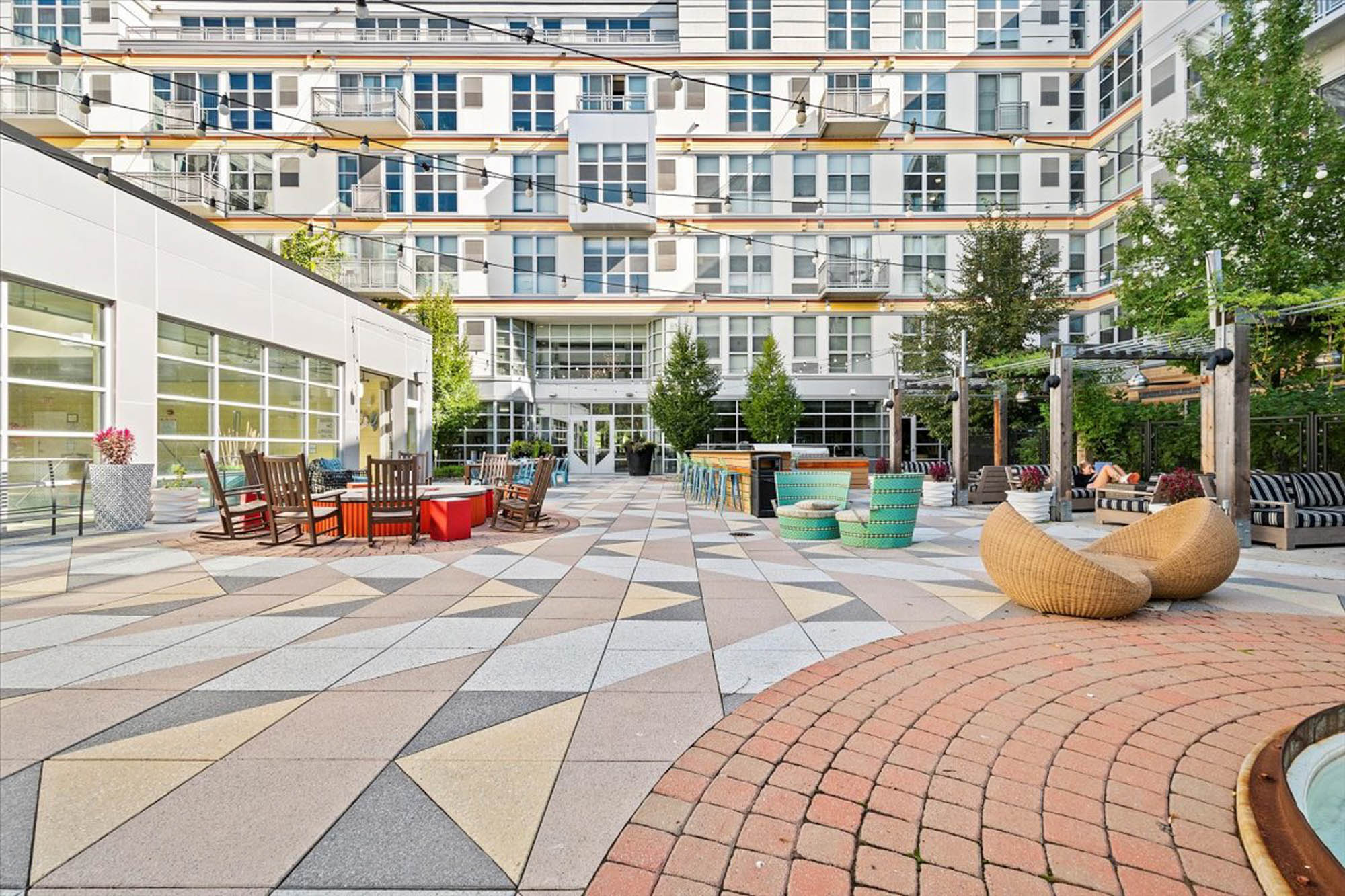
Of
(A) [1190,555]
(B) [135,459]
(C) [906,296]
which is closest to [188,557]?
(B) [135,459]

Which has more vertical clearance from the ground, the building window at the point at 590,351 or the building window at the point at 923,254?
the building window at the point at 923,254

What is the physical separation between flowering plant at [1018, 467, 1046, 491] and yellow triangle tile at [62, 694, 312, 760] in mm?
12613

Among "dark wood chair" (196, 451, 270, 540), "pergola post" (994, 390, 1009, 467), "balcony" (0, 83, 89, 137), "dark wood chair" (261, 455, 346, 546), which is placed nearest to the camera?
"dark wood chair" (261, 455, 346, 546)

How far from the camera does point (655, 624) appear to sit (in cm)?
488

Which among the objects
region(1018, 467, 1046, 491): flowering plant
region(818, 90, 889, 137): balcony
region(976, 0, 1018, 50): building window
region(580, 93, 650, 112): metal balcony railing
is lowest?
region(1018, 467, 1046, 491): flowering plant

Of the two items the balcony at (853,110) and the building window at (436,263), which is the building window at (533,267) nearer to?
the building window at (436,263)

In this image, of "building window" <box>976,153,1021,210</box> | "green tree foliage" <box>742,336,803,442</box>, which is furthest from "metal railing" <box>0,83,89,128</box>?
"building window" <box>976,153,1021,210</box>

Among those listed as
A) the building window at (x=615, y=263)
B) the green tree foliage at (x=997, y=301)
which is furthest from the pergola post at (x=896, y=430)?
the building window at (x=615, y=263)

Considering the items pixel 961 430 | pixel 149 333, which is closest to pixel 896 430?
pixel 961 430

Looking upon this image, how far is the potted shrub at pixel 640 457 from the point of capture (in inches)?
1138

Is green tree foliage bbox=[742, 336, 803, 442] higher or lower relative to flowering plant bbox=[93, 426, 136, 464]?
higher

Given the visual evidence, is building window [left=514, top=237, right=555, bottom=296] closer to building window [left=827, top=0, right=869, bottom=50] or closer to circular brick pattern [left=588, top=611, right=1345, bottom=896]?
building window [left=827, top=0, right=869, bottom=50]

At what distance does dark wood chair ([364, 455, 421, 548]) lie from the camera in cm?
860

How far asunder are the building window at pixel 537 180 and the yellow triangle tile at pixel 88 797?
2852cm
